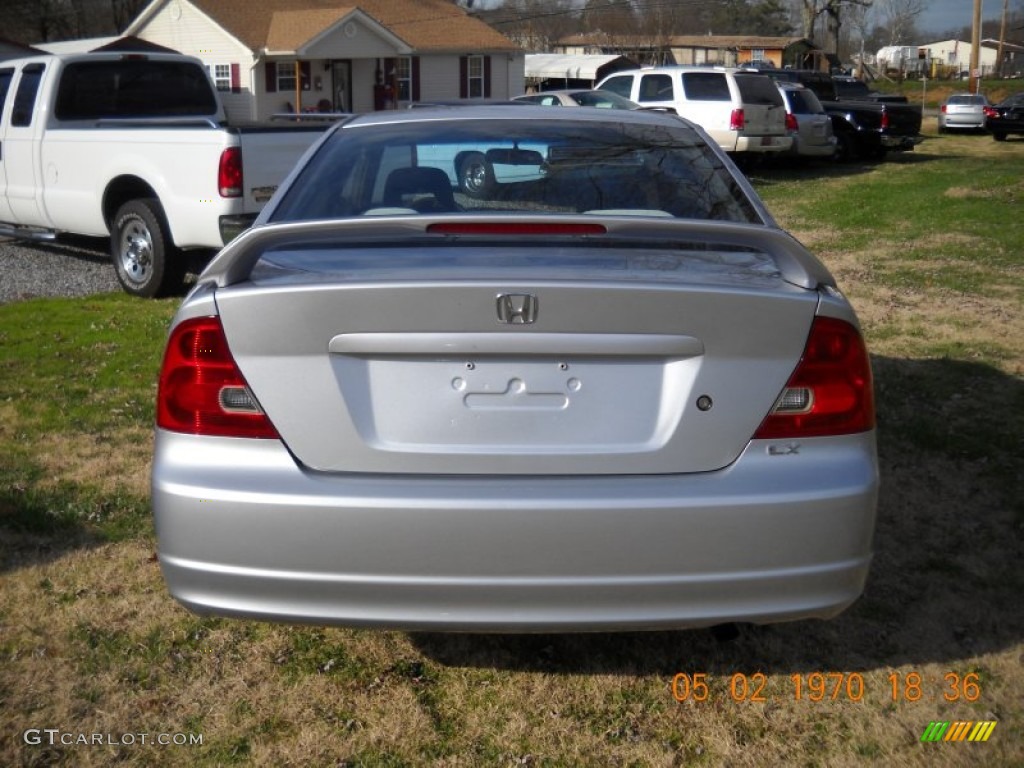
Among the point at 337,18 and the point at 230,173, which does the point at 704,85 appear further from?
the point at 337,18

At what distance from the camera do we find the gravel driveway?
10.1 meters

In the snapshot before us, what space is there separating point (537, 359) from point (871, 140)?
23926mm

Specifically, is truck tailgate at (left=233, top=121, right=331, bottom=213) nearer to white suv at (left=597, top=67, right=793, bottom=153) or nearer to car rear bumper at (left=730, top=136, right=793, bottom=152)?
white suv at (left=597, top=67, right=793, bottom=153)

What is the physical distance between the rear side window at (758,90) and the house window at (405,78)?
22343mm

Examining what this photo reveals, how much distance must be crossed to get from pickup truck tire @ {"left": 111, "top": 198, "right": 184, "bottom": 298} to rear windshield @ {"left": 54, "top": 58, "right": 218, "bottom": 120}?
61.2 inches

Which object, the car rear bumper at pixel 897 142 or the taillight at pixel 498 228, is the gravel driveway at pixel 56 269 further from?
the car rear bumper at pixel 897 142

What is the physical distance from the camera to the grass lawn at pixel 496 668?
325 cm

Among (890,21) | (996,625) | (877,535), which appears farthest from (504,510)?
(890,21)

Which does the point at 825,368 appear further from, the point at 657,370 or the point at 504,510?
the point at 504,510

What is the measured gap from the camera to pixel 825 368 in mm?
3006

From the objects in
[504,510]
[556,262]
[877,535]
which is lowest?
[877,535]

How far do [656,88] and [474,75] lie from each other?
79.9ft

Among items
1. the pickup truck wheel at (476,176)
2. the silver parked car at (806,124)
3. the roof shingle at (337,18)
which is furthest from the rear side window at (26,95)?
the roof shingle at (337,18)

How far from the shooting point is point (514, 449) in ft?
9.46
